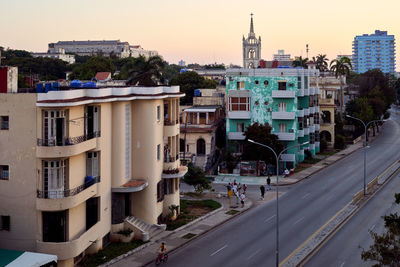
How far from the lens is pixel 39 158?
26.4m

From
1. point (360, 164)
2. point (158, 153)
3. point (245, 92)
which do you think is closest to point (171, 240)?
point (158, 153)

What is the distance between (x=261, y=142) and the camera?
60.1 metres

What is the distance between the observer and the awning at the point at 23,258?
23391 mm

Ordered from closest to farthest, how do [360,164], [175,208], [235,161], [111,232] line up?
[111,232] → [175,208] → [235,161] → [360,164]

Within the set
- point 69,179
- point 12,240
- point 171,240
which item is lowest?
point 171,240

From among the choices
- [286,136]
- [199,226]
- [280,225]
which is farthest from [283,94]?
[199,226]

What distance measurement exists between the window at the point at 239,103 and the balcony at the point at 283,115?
3695 mm

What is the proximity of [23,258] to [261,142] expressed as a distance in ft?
131

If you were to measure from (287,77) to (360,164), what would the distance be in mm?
16374

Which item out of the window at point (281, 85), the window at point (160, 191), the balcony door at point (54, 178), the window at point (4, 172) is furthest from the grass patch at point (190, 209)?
the window at point (281, 85)

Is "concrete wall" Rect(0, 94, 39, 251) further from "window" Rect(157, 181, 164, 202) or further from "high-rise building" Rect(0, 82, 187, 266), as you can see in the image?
"window" Rect(157, 181, 164, 202)

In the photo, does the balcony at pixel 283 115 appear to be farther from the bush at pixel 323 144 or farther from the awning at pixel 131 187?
the awning at pixel 131 187

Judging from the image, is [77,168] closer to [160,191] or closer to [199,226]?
[160,191]

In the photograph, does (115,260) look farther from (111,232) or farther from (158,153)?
(158,153)
